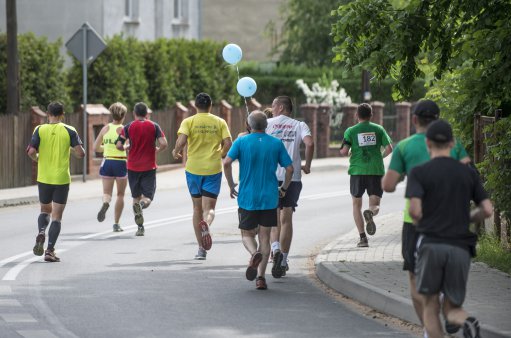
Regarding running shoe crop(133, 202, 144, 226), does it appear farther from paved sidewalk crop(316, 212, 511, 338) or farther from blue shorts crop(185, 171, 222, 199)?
paved sidewalk crop(316, 212, 511, 338)

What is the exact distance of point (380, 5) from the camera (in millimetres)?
14742

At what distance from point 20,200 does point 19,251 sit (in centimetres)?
793

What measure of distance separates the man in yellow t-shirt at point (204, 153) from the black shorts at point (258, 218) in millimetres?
2406

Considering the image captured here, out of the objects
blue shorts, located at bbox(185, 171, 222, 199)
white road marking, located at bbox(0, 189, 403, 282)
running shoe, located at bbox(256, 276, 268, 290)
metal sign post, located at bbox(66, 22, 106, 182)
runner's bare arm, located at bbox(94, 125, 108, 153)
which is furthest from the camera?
metal sign post, located at bbox(66, 22, 106, 182)

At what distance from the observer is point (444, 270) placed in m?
8.57

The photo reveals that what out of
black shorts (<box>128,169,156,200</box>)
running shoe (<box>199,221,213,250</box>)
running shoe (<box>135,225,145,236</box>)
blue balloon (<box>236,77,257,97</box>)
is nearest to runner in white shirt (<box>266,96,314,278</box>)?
running shoe (<box>199,221,213,250</box>)

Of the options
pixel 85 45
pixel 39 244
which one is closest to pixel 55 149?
pixel 39 244

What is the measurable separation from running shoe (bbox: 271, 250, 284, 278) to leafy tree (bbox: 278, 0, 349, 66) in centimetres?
4684

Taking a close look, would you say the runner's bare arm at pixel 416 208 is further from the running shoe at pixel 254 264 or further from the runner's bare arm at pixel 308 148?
the runner's bare arm at pixel 308 148

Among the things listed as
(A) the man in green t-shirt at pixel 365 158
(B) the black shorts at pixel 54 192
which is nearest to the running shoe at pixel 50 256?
(B) the black shorts at pixel 54 192

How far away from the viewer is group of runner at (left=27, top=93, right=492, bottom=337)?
28.0ft

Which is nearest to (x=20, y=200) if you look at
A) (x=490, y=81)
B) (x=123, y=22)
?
(x=490, y=81)

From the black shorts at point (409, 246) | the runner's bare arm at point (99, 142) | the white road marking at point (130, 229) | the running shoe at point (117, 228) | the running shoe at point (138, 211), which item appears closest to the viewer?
the black shorts at point (409, 246)

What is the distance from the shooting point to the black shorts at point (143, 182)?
58.8 feet
